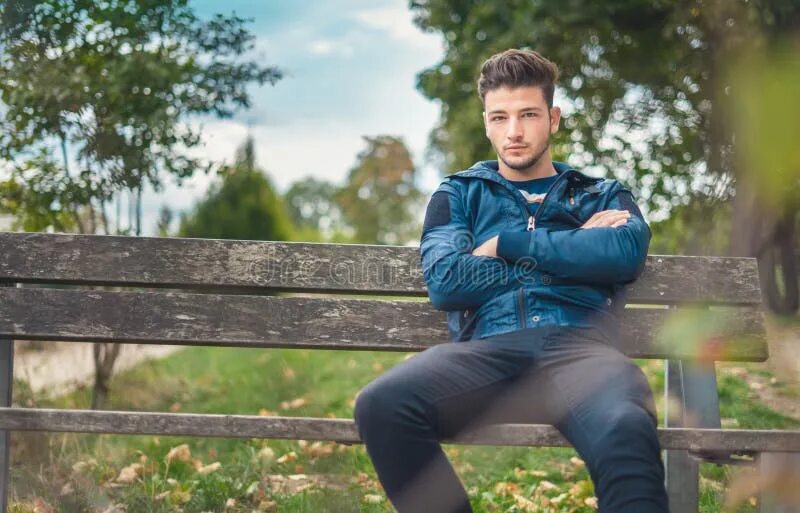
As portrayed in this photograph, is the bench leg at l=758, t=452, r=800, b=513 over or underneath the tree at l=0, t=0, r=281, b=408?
underneath

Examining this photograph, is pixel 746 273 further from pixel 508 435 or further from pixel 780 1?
pixel 780 1

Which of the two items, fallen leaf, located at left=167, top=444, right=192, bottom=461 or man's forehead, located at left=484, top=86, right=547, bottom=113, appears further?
fallen leaf, located at left=167, top=444, right=192, bottom=461

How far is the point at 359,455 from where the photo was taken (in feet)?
13.9

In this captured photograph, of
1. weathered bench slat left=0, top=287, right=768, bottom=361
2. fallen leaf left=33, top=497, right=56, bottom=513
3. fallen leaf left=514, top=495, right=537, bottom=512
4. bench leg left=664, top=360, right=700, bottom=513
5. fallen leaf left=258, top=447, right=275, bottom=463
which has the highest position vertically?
weathered bench slat left=0, top=287, right=768, bottom=361

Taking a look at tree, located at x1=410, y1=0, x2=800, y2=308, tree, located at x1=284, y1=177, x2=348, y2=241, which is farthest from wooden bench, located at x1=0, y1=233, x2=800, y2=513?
tree, located at x1=284, y1=177, x2=348, y2=241

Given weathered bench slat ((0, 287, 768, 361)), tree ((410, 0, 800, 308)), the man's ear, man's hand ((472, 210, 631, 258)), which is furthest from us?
tree ((410, 0, 800, 308))

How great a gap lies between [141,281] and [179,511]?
0.92m

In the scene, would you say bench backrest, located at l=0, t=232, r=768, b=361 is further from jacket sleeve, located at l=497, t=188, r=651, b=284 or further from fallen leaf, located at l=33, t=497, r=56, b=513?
fallen leaf, located at l=33, t=497, r=56, b=513

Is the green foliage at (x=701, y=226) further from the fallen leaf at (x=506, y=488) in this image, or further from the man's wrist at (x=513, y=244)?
the man's wrist at (x=513, y=244)

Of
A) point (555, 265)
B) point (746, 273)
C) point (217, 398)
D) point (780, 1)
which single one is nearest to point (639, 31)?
point (780, 1)

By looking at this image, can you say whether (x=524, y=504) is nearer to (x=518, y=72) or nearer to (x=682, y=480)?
(x=682, y=480)

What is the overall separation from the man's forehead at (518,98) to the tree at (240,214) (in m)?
12.4

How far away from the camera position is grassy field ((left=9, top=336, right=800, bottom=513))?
346 cm

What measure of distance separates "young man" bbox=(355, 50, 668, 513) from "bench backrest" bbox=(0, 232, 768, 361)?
1.15 ft
